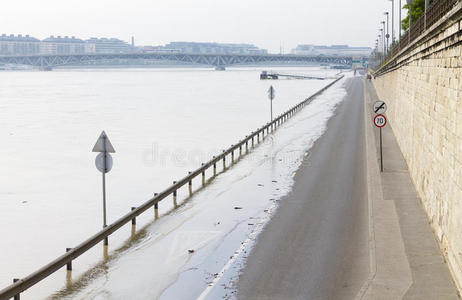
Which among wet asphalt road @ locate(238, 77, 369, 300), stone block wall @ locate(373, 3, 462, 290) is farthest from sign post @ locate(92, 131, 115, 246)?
stone block wall @ locate(373, 3, 462, 290)

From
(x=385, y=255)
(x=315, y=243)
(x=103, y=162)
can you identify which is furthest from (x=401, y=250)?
(x=103, y=162)

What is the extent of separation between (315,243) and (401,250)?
2108 millimetres

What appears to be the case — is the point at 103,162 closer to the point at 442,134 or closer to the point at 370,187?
the point at 442,134

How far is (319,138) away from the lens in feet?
134

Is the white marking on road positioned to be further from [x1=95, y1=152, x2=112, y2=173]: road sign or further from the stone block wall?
the stone block wall

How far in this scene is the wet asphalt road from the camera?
12.6 m

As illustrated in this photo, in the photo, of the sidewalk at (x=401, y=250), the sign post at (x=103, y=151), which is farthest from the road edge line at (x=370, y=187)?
the sign post at (x=103, y=151)

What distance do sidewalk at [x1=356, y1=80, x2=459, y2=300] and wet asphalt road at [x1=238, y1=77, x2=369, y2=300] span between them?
0.32m

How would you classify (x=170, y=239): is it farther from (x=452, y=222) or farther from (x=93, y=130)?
(x=93, y=130)

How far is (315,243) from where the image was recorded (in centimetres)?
1567

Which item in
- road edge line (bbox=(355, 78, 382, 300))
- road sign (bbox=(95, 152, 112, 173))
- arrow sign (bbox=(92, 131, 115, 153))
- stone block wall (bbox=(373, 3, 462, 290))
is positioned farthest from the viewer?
road sign (bbox=(95, 152, 112, 173))

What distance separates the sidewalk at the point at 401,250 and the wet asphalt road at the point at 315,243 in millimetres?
317

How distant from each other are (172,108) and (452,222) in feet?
252

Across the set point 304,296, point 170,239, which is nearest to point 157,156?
point 170,239
